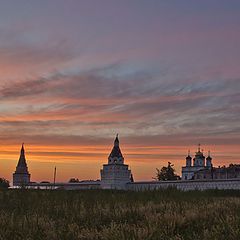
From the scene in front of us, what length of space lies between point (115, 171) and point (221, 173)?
22532 mm

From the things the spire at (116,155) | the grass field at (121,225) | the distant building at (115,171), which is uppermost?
the spire at (116,155)

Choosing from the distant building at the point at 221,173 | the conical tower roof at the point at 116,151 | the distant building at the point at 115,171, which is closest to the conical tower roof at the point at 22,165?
the distant building at the point at 115,171

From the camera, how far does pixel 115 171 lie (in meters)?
86.0

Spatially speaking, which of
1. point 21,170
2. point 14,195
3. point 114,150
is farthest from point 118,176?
point 14,195

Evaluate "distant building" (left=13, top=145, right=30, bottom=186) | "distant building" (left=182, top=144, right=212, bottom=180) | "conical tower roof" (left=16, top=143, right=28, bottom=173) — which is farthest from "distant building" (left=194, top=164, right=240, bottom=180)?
"conical tower roof" (left=16, top=143, right=28, bottom=173)

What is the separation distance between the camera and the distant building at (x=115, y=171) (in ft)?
280

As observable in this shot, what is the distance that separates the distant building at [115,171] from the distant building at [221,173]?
17911 millimetres

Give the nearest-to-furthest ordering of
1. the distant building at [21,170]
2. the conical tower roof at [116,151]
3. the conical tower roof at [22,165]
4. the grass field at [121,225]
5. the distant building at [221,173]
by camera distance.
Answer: the grass field at [121,225], the distant building at [221,173], the conical tower roof at [116,151], the distant building at [21,170], the conical tower roof at [22,165]

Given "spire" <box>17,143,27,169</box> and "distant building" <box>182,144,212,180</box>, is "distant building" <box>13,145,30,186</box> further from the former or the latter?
"distant building" <box>182,144,212,180</box>

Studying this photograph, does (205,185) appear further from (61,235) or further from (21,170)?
(21,170)

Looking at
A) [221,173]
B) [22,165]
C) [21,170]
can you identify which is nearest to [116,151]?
[221,173]

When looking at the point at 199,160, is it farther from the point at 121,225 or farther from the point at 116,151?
the point at 121,225

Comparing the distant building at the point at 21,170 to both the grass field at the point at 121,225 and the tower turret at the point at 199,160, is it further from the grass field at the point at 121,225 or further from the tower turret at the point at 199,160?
the grass field at the point at 121,225

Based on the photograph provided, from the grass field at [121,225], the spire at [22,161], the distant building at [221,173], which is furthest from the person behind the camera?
the spire at [22,161]
